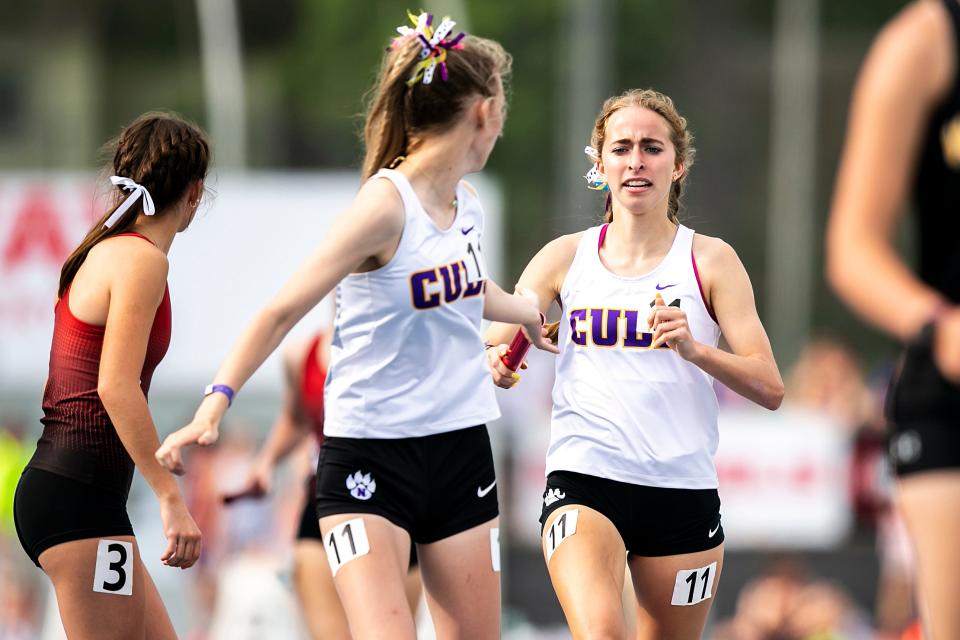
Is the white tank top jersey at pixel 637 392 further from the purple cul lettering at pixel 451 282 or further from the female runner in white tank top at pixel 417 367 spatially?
the purple cul lettering at pixel 451 282

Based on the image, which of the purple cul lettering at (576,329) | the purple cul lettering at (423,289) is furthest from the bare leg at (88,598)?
the purple cul lettering at (576,329)

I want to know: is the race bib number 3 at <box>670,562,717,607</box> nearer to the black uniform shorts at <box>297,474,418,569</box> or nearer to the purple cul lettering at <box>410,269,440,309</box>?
the purple cul lettering at <box>410,269,440,309</box>

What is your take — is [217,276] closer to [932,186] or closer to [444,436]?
[444,436]

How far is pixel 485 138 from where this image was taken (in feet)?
17.1

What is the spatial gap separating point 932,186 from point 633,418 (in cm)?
209

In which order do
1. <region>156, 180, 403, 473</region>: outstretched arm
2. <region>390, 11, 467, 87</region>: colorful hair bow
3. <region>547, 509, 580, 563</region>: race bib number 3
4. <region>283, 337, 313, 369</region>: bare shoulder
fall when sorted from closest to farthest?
<region>156, 180, 403, 473</region>: outstretched arm → <region>390, 11, 467, 87</region>: colorful hair bow → <region>547, 509, 580, 563</region>: race bib number 3 → <region>283, 337, 313, 369</region>: bare shoulder

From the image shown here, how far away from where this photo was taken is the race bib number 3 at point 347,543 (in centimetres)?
496

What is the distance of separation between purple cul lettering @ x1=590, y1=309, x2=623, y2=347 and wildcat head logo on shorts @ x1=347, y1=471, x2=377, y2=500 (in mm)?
1009

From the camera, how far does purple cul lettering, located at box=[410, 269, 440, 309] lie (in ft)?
16.3

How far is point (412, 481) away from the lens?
507 centimetres

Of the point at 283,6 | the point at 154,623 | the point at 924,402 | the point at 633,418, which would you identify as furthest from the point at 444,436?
the point at 283,6

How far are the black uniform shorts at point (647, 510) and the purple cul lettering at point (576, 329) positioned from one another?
0.46 metres

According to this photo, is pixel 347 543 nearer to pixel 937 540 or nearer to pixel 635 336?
pixel 635 336

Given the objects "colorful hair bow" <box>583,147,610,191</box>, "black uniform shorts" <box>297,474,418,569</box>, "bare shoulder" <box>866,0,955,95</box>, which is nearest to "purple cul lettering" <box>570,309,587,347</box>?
"colorful hair bow" <box>583,147,610,191</box>
